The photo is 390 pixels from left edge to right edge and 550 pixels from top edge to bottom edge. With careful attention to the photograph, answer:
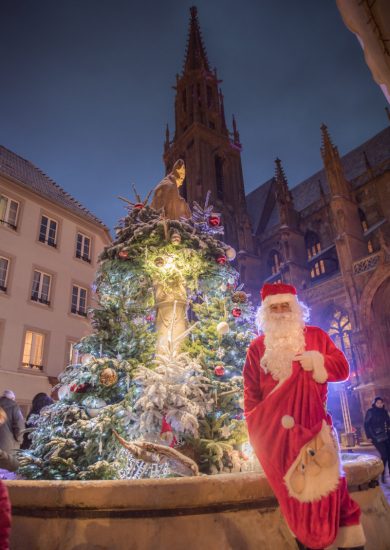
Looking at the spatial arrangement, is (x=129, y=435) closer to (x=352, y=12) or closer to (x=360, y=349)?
(x=352, y=12)

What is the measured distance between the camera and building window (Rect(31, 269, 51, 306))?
14.6 m

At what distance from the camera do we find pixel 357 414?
56.4ft

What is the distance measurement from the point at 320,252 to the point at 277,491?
23.8 m

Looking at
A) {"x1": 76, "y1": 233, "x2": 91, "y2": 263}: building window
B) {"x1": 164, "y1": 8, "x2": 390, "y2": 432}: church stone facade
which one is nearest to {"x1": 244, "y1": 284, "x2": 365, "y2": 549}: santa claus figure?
{"x1": 164, "y1": 8, "x2": 390, "y2": 432}: church stone facade

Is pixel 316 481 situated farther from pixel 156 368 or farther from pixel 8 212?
pixel 8 212

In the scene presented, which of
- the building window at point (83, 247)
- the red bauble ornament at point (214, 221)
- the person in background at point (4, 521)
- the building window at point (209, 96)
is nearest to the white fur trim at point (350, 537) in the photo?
the person in background at point (4, 521)

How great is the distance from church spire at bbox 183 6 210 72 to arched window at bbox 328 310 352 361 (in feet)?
116

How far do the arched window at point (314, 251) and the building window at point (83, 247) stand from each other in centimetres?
1452

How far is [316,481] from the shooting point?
1789 mm

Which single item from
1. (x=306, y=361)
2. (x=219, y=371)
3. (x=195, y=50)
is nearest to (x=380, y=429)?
(x=219, y=371)

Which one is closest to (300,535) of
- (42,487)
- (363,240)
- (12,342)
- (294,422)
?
(294,422)

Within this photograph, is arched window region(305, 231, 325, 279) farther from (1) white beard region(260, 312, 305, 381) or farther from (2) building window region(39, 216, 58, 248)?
(1) white beard region(260, 312, 305, 381)

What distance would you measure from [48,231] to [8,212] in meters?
1.80

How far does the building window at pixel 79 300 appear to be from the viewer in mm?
15937
